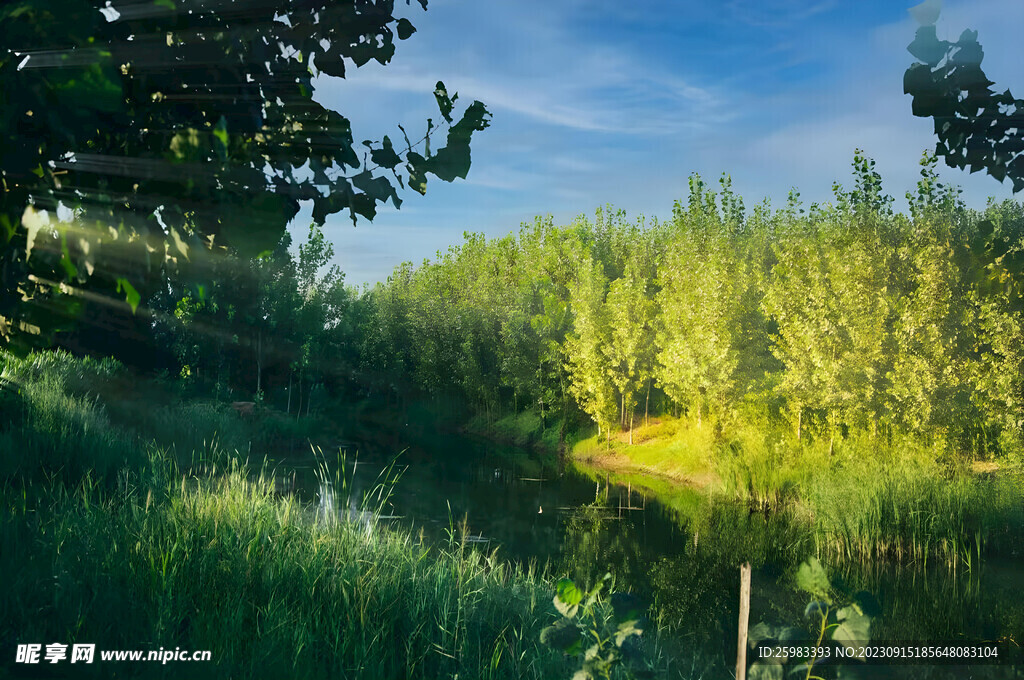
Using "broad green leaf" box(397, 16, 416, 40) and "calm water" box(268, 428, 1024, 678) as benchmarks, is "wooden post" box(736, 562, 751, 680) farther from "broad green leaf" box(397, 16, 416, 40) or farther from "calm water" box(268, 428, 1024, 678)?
"broad green leaf" box(397, 16, 416, 40)

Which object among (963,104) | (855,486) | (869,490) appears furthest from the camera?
(855,486)

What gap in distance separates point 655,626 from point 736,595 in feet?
12.0

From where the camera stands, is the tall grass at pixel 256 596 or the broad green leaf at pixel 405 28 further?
the tall grass at pixel 256 596

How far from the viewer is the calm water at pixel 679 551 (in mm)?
11586

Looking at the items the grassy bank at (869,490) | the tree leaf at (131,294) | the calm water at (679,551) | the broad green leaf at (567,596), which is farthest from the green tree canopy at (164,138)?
the grassy bank at (869,490)

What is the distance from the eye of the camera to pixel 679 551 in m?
17.0

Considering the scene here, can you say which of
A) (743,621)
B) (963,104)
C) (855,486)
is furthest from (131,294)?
(855,486)

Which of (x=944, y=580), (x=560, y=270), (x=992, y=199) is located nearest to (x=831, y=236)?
(x=992, y=199)

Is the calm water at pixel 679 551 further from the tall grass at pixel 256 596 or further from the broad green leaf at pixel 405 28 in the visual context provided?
the broad green leaf at pixel 405 28

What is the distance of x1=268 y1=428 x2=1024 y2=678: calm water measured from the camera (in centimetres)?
1159

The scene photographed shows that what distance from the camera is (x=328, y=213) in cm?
305

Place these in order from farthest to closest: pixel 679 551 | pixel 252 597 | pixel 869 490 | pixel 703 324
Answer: pixel 703 324 < pixel 679 551 < pixel 869 490 < pixel 252 597

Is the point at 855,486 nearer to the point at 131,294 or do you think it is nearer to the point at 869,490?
the point at 869,490

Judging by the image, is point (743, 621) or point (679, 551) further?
point (679, 551)
